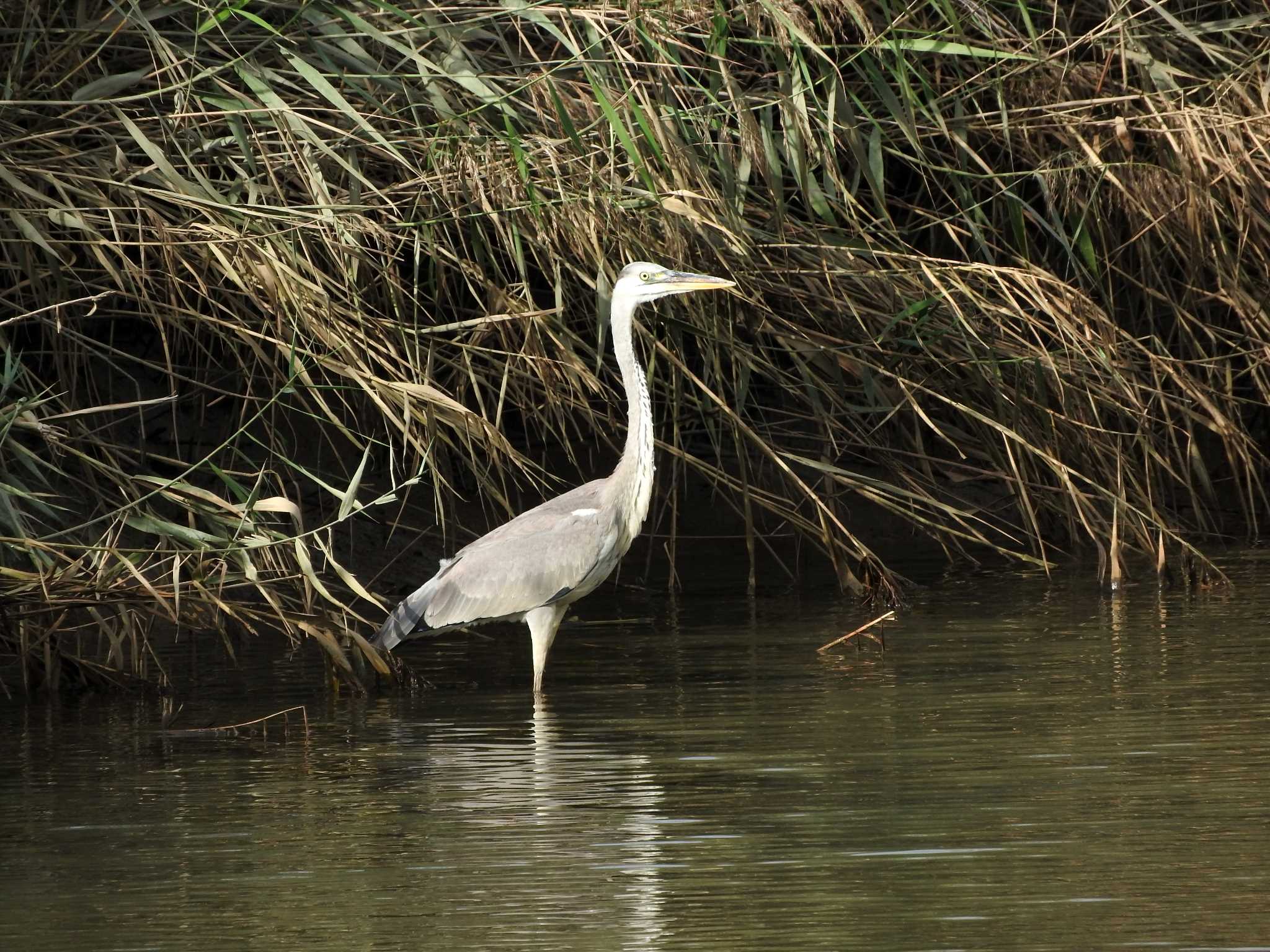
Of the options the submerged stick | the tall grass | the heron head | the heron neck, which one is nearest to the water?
the submerged stick

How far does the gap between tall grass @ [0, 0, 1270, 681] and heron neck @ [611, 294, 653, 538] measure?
161 millimetres

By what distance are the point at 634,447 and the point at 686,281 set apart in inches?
25.4

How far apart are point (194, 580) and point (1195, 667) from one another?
3240mm

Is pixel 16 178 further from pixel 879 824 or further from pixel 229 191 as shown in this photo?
pixel 879 824

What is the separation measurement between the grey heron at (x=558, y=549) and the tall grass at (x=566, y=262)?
21cm

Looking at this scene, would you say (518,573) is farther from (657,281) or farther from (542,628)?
(657,281)

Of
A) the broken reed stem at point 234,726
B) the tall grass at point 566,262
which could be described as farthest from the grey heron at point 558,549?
the broken reed stem at point 234,726

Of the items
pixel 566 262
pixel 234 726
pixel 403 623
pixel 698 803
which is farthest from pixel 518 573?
pixel 698 803

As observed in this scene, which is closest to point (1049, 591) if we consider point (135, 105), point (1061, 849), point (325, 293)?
point (325, 293)

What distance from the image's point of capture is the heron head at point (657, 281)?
8469 millimetres

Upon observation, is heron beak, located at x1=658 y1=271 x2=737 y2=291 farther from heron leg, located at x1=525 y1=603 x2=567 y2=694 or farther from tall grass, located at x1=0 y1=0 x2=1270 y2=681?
heron leg, located at x1=525 y1=603 x2=567 y2=694

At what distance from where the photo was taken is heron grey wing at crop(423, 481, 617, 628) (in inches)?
Answer: 329

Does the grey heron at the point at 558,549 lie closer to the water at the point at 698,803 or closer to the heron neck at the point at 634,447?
the heron neck at the point at 634,447

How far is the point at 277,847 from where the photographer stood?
541 centimetres
